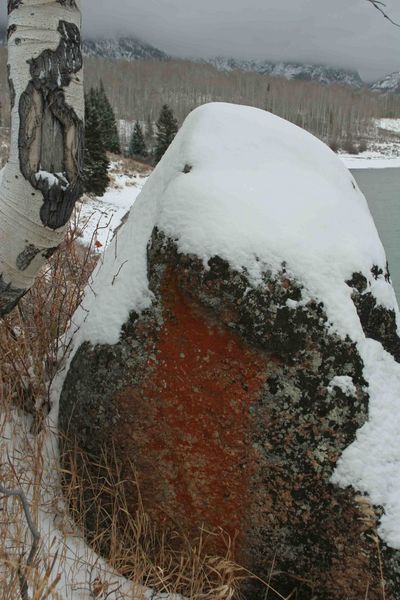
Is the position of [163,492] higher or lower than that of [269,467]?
lower

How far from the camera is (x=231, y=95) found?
77.1m

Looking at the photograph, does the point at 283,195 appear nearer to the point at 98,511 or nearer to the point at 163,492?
the point at 163,492

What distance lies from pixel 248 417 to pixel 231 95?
268 feet

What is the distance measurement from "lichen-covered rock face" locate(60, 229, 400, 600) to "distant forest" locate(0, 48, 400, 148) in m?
61.1

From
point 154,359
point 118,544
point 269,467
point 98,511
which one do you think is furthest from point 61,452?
point 269,467

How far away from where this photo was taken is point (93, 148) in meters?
18.2

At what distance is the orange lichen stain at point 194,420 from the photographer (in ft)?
6.00

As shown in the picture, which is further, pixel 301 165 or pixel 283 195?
pixel 301 165

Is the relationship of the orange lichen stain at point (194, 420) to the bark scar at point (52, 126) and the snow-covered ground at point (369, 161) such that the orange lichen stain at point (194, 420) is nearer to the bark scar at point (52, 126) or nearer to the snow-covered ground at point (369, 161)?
the bark scar at point (52, 126)

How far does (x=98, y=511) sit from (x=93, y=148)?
17750 mm

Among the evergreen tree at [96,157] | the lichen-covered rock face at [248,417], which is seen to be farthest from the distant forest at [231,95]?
the lichen-covered rock face at [248,417]

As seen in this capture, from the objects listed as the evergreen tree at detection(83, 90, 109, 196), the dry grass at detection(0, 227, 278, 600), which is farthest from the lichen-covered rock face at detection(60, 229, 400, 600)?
the evergreen tree at detection(83, 90, 109, 196)

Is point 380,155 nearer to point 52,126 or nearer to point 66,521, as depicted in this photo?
point 66,521

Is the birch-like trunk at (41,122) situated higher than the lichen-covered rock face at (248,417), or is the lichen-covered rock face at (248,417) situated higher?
the birch-like trunk at (41,122)
